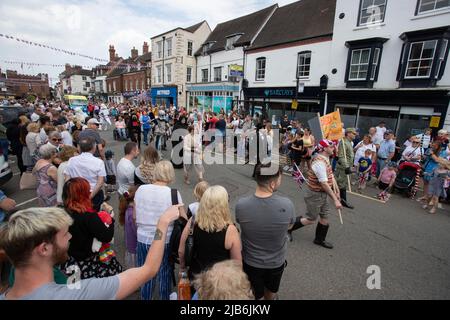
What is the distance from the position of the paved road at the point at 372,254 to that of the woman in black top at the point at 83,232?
1.38m

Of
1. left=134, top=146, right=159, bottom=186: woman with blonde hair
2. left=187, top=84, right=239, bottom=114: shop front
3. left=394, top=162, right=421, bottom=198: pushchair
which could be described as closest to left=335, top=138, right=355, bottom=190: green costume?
left=394, top=162, right=421, bottom=198: pushchair

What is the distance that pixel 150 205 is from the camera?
2.39m

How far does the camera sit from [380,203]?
6.07 m

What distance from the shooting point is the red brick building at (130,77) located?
37469mm

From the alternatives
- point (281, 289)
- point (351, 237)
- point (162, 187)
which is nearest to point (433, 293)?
point (351, 237)

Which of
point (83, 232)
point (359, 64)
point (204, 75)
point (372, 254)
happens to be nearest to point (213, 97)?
point (204, 75)

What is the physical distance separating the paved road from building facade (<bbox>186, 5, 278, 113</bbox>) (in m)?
17.4

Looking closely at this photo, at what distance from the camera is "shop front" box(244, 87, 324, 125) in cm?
1600

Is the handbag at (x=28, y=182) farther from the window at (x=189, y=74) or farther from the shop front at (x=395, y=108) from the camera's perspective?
the window at (x=189, y=74)

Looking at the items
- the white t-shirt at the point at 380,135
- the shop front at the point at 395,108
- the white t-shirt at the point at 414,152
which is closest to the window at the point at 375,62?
the shop front at the point at 395,108

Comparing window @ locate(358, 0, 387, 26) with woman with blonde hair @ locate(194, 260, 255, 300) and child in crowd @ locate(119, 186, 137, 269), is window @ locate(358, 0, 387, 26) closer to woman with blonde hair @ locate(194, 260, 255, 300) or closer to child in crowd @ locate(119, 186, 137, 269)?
child in crowd @ locate(119, 186, 137, 269)

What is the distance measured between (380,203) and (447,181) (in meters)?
1.89

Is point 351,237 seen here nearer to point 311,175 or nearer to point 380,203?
point 311,175
